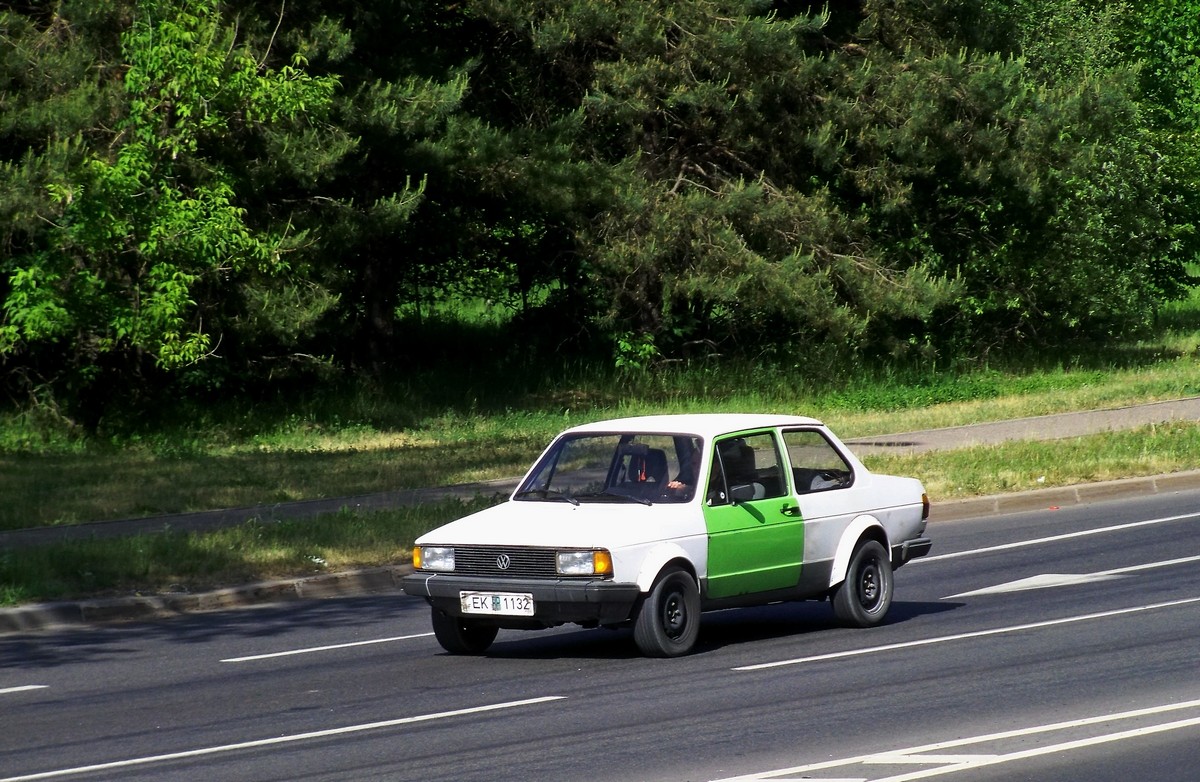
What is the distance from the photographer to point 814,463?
440 inches

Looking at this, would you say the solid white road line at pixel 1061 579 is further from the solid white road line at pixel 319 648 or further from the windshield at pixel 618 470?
the solid white road line at pixel 319 648

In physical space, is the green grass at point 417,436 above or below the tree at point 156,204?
below

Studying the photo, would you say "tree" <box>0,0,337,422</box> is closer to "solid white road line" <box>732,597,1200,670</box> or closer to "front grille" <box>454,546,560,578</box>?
"front grille" <box>454,546,560,578</box>

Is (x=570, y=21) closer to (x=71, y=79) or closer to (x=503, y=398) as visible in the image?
(x=503, y=398)

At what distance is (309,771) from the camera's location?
7.12 meters

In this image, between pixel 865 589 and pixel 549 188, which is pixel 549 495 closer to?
pixel 865 589

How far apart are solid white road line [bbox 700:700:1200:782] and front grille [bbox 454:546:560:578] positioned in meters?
2.89

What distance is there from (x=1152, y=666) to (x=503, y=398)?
22.8 m

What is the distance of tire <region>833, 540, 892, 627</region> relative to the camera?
10.9 m

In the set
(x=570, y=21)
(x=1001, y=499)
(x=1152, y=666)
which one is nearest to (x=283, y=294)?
(x=570, y=21)

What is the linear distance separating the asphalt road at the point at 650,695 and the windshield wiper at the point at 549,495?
100 centimetres

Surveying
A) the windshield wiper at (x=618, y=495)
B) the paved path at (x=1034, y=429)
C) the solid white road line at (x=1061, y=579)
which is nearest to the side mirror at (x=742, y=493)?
the windshield wiper at (x=618, y=495)

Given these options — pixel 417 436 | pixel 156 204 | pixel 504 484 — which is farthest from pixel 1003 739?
pixel 417 436

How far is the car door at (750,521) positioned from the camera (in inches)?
397
